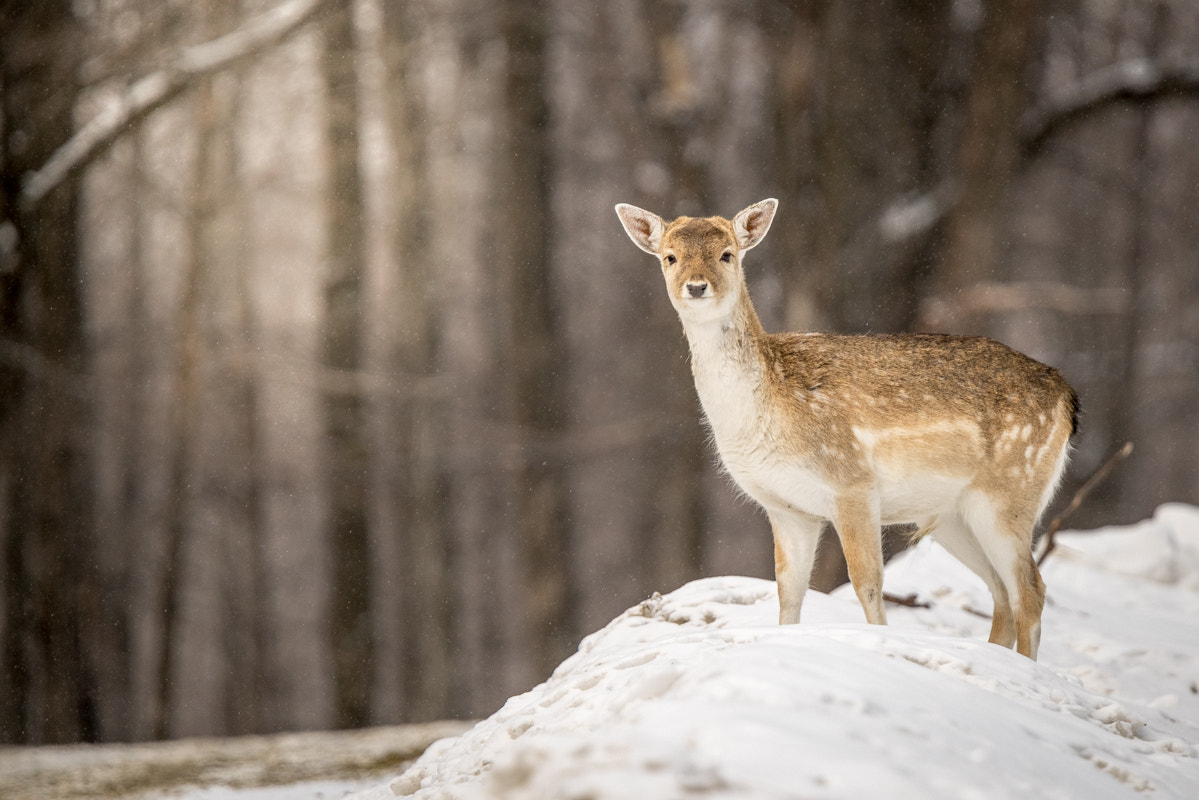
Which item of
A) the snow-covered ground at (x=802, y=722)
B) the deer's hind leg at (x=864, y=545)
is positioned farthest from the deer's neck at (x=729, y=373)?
the snow-covered ground at (x=802, y=722)

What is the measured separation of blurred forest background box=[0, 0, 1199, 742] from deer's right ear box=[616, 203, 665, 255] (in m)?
5.24

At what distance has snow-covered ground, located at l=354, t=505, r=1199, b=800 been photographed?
2727 millimetres

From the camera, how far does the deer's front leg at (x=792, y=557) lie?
5422 mm

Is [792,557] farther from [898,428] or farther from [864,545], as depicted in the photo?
[898,428]

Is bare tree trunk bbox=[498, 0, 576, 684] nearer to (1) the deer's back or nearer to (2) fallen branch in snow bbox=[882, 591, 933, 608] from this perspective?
(2) fallen branch in snow bbox=[882, 591, 933, 608]

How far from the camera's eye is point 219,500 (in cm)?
1922

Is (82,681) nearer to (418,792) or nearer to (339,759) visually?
(339,759)

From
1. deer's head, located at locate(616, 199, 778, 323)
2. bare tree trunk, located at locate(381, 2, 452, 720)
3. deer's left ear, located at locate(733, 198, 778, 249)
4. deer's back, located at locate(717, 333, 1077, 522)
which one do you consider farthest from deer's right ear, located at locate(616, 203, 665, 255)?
bare tree trunk, located at locate(381, 2, 452, 720)

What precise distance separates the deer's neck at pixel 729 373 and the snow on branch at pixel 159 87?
7263 millimetres

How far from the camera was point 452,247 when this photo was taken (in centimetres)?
2052

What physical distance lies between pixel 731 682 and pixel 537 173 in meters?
11.1

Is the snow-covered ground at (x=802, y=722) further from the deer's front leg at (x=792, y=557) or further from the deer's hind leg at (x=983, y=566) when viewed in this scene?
the deer's hind leg at (x=983, y=566)

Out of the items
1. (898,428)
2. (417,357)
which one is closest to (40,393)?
(417,357)

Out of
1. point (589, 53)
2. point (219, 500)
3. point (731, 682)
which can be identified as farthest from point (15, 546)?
point (731, 682)
